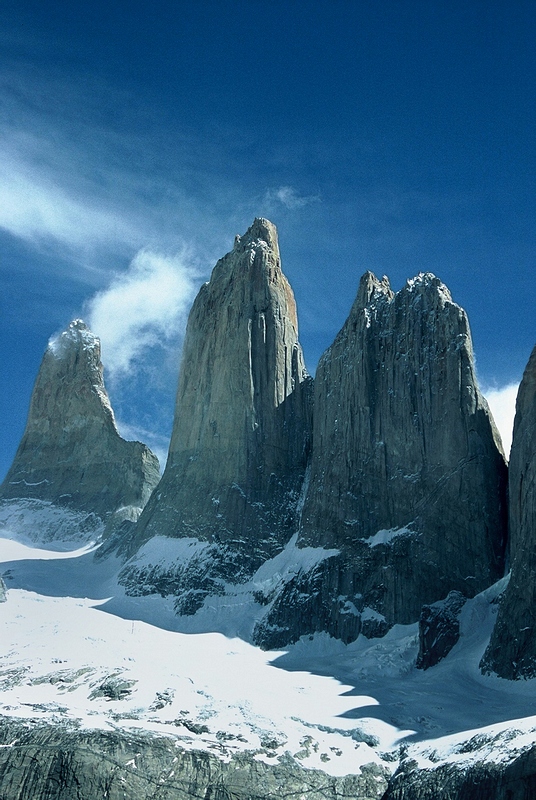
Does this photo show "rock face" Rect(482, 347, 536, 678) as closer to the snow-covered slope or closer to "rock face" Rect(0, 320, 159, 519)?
the snow-covered slope

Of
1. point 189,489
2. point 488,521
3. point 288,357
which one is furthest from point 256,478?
point 488,521

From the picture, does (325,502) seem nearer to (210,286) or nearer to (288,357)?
(288,357)

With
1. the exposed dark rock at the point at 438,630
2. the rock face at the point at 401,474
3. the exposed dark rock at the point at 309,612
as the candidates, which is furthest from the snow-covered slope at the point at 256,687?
the rock face at the point at 401,474

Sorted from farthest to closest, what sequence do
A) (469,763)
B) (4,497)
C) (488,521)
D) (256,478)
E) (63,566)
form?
(4,497) → (63,566) → (256,478) → (488,521) → (469,763)

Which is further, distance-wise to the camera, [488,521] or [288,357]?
[288,357]

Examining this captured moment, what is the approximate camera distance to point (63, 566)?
11400 centimetres

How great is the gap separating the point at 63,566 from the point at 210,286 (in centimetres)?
4241

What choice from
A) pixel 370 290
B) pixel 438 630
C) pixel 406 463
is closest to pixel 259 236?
pixel 370 290

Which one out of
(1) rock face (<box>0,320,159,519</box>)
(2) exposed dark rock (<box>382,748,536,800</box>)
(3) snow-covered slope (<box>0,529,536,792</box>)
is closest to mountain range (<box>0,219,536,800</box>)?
(2) exposed dark rock (<box>382,748,536,800</box>)

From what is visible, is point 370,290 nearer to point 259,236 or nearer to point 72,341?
point 259,236

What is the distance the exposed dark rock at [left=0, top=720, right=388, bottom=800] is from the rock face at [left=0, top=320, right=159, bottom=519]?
7866 cm

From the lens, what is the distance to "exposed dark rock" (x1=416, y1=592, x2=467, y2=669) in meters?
72.6

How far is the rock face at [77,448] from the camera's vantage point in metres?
138

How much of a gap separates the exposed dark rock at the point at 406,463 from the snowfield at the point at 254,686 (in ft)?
13.6
